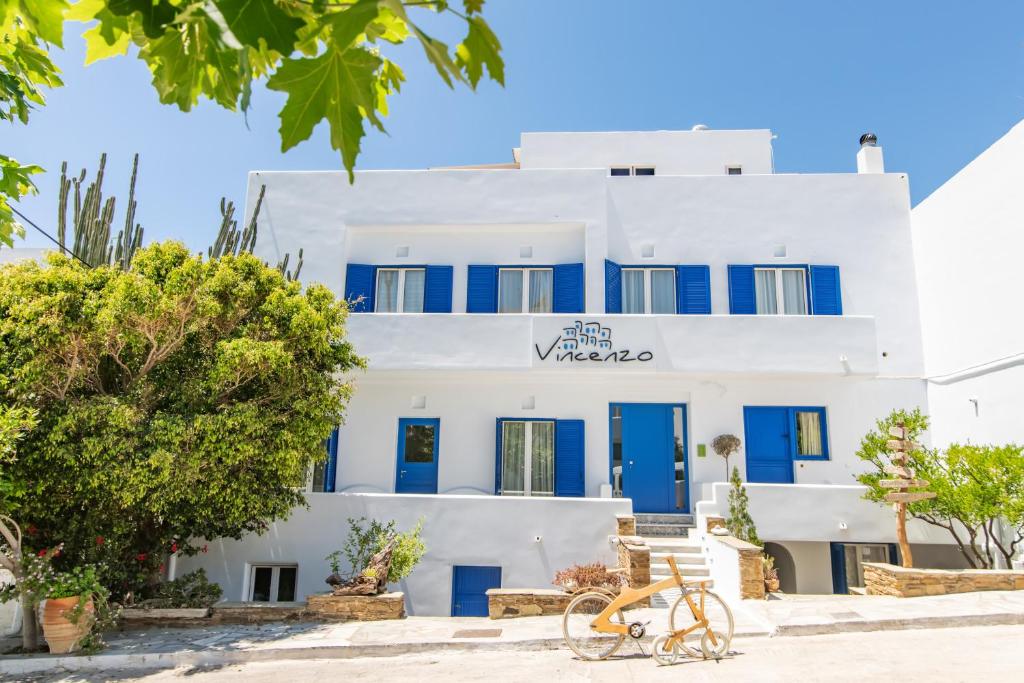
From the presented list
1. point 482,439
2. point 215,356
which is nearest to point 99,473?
point 215,356

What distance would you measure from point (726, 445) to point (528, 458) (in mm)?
4000

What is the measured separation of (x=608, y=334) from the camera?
13.7 meters

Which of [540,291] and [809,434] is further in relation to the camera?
[540,291]

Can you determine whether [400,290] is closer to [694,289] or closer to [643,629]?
[694,289]

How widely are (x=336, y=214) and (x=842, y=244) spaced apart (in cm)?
1101

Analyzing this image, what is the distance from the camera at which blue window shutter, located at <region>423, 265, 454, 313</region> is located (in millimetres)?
15039

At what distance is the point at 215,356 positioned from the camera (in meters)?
10.3

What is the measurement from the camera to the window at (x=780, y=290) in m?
14.8

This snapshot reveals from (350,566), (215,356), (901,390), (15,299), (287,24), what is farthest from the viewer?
(901,390)

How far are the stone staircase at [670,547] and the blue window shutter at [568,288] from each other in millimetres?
4563

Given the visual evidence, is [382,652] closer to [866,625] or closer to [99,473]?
[99,473]

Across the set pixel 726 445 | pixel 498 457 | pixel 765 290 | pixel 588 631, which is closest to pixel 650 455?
pixel 726 445

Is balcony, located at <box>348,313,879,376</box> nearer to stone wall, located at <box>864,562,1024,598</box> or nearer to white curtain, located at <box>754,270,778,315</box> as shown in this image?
white curtain, located at <box>754,270,778,315</box>

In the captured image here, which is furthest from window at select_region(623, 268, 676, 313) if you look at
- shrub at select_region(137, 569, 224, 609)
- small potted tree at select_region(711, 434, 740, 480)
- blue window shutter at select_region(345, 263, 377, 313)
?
shrub at select_region(137, 569, 224, 609)
